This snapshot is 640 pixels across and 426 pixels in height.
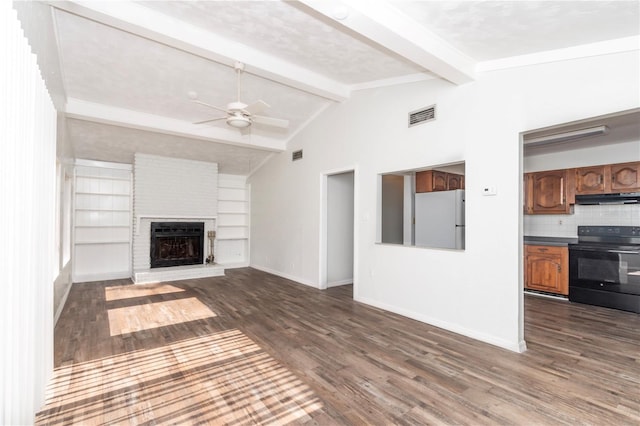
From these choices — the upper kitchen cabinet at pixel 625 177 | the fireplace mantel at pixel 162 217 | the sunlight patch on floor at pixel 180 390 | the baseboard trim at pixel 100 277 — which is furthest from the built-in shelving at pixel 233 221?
the upper kitchen cabinet at pixel 625 177

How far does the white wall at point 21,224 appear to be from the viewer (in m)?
1.51

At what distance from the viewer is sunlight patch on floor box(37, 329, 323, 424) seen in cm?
207

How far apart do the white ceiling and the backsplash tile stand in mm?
3477

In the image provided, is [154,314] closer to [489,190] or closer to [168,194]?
[168,194]

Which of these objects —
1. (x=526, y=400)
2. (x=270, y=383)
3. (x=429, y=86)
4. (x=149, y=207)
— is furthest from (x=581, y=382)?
(x=149, y=207)

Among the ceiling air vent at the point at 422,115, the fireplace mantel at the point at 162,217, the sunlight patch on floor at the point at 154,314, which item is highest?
the ceiling air vent at the point at 422,115

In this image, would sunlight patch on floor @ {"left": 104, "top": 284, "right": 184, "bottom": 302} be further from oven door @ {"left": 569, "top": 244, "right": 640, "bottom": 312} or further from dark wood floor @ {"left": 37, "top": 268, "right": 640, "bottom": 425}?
oven door @ {"left": 569, "top": 244, "right": 640, "bottom": 312}

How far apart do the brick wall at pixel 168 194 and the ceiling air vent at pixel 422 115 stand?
16.8 ft

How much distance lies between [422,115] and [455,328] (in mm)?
2601

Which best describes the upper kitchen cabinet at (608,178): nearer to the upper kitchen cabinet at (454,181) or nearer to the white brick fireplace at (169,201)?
the upper kitchen cabinet at (454,181)

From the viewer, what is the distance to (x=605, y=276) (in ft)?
15.0

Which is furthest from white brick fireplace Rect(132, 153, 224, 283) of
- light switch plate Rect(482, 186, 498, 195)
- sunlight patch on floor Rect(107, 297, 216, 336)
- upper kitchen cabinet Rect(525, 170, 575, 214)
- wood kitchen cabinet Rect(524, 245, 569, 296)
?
upper kitchen cabinet Rect(525, 170, 575, 214)

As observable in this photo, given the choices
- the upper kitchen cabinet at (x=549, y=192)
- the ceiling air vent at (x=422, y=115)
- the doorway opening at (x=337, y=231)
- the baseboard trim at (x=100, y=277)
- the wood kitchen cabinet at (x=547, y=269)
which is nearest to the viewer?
the ceiling air vent at (x=422, y=115)

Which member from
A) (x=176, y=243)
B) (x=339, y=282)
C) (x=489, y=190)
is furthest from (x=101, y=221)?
(x=489, y=190)
